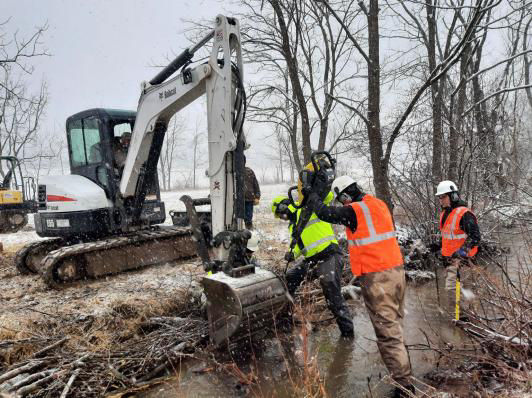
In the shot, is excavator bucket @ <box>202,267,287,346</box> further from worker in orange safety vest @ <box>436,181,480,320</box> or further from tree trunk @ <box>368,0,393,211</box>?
tree trunk @ <box>368,0,393,211</box>

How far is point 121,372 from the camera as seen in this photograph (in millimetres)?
3945

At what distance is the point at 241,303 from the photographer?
3.73m

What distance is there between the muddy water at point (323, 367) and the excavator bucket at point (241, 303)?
358 millimetres

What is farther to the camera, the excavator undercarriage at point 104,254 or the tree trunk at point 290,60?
the tree trunk at point 290,60

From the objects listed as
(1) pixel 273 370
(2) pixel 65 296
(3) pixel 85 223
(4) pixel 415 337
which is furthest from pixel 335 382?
(3) pixel 85 223

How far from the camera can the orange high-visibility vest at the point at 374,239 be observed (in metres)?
3.62

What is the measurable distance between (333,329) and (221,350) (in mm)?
1509

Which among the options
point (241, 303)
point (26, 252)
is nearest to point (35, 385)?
point (241, 303)

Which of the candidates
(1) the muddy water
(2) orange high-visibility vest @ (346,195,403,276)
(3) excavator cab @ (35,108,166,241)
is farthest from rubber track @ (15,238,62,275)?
(2) orange high-visibility vest @ (346,195,403,276)

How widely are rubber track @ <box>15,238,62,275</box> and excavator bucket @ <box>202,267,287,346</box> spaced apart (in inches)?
188

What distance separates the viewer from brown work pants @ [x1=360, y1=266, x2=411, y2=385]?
3457 mm

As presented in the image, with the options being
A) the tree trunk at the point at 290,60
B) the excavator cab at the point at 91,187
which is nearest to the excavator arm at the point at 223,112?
the excavator cab at the point at 91,187

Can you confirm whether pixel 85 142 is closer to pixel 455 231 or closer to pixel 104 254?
pixel 104 254

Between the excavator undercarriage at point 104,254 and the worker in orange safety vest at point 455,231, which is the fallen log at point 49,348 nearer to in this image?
the excavator undercarriage at point 104,254
